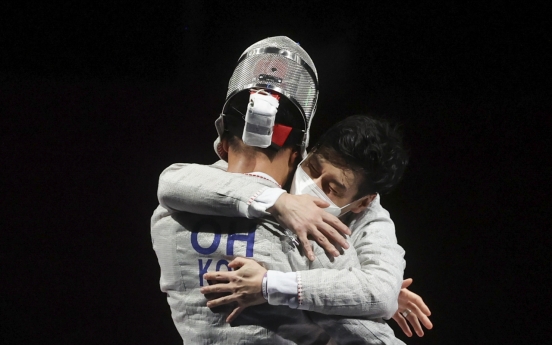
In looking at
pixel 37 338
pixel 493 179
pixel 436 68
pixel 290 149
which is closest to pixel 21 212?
pixel 37 338

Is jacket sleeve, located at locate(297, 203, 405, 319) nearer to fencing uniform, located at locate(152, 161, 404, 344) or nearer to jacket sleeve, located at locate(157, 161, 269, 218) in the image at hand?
fencing uniform, located at locate(152, 161, 404, 344)

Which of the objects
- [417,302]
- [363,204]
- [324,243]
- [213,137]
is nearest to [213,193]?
[324,243]

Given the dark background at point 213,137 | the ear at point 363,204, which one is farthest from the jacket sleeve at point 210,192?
the dark background at point 213,137

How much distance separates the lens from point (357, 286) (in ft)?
3.61

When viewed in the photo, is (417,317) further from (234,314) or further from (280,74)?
(280,74)

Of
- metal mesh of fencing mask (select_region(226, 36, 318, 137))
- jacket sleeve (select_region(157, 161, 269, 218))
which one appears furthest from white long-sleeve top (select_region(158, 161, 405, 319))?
metal mesh of fencing mask (select_region(226, 36, 318, 137))

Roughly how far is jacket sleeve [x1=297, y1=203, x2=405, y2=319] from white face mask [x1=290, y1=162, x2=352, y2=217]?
0.14 m

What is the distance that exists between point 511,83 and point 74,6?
5.54 feet

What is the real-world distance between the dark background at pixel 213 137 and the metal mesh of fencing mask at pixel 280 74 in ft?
2.07

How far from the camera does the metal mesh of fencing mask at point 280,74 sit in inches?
53.6

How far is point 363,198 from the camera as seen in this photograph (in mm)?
1394

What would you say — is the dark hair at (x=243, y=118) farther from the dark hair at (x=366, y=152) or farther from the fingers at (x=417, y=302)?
the fingers at (x=417, y=302)

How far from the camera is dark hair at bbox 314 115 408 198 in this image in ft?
4.43

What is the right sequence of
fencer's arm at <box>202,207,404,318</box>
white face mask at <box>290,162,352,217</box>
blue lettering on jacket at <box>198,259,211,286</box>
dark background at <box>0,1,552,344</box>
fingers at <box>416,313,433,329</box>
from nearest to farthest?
fencer's arm at <box>202,207,404,318</box>, blue lettering on jacket at <box>198,259,211,286</box>, white face mask at <box>290,162,352,217</box>, fingers at <box>416,313,433,329</box>, dark background at <box>0,1,552,344</box>
